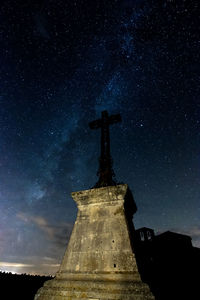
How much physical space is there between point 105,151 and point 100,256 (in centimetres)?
409

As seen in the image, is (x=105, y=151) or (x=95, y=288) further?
(x=105, y=151)

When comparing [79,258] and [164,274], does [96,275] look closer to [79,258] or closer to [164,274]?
[79,258]

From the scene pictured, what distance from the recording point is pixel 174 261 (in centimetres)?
2216

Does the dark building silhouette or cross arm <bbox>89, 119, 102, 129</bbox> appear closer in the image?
cross arm <bbox>89, 119, 102, 129</bbox>

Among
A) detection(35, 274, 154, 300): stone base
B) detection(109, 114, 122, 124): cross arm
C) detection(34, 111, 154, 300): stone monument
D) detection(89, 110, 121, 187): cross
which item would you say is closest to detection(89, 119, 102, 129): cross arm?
detection(89, 110, 121, 187): cross

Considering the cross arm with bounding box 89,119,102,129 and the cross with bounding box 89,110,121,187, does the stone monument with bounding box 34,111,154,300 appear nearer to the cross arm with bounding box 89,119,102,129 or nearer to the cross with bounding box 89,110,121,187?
the cross with bounding box 89,110,121,187

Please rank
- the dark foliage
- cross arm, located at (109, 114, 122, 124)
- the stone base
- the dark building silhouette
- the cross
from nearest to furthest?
1. the stone base
2. the cross
3. cross arm, located at (109, 114, 122, 124)
4. the dark foliage
5. the dark building silhouette

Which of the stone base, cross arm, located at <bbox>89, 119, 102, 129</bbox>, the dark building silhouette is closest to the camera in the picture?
the stone base

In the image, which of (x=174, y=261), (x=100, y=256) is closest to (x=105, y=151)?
(x=100, y=256)

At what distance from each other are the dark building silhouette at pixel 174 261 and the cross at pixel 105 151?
13948mm

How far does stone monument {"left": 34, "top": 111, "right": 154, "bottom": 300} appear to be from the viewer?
379cm

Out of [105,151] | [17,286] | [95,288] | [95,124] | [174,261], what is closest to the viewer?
[95,288]

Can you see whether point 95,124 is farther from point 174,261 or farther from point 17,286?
point 174,261

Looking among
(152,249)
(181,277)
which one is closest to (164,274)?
(181,277)
